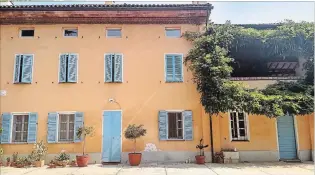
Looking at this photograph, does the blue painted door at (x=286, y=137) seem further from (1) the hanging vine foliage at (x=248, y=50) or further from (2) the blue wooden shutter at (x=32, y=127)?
(2) the blue wooden shutter at (x=32, y=127)

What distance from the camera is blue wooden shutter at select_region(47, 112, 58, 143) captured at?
12.7 meters

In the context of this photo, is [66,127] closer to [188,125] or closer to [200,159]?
[188,125]

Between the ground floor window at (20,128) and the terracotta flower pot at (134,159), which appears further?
the ground floor window at (20,128)

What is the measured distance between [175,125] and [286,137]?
525cm

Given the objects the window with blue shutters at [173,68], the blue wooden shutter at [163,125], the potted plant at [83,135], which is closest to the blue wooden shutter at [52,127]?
the potted plant at [83,135]

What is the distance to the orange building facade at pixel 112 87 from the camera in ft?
42.0

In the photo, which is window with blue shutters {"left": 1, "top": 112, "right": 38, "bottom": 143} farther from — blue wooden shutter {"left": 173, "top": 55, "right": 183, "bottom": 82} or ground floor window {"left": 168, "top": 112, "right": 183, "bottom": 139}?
blue wooden shutter {"left": 173, "top": 55, "right": 183, "bottom": 82}

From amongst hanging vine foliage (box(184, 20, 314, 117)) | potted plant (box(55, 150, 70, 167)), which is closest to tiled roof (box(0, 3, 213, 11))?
hanging vine foliage (box(184, 20, 314, 117))

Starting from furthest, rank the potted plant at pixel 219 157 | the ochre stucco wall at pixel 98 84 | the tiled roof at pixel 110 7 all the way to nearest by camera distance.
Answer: the tiled roof at pixel 110 7, the ochre stucco wall at pixel 98 84, the potted plant at pixel 219 157

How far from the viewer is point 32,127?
1278 cm

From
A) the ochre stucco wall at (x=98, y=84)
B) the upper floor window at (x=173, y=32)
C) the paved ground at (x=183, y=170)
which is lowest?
the paved ground at (x=183, y=170)

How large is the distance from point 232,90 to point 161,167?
173 inches

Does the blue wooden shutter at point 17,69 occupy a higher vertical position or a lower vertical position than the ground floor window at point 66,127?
higher

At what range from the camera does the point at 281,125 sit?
1323cm
